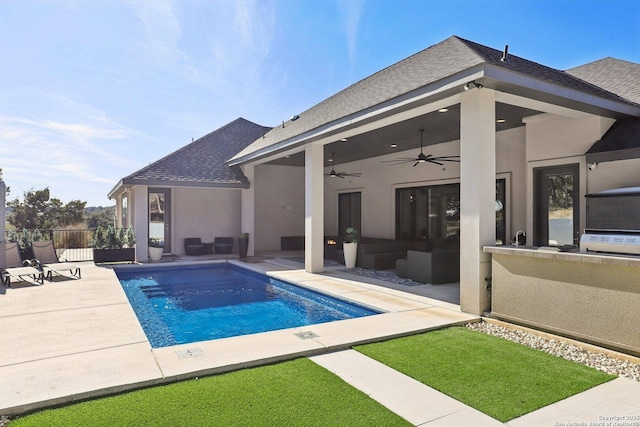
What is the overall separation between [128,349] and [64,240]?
57.8 feet

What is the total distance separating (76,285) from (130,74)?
7902mm

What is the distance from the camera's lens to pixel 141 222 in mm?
13836

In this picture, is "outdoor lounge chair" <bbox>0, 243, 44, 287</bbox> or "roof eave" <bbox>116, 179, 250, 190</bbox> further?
"roof eave" <bbox>116, 179, 250, 190</bbox>

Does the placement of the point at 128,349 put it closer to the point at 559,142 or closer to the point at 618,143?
the point at 618,143

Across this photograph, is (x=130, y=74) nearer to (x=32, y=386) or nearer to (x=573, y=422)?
(x=32, y=386)

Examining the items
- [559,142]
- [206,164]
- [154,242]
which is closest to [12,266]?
[154,242]

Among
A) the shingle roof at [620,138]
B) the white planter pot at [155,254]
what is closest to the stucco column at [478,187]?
the shingle roof at [620,138]

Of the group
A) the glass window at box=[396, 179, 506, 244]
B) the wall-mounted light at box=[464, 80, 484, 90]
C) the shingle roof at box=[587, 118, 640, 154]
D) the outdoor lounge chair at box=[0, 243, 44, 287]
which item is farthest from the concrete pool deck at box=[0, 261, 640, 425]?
the glass window at box=[396, 179, 506, 244]

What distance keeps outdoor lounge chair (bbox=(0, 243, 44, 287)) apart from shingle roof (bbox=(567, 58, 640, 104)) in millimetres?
13734

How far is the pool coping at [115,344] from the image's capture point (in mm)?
3627

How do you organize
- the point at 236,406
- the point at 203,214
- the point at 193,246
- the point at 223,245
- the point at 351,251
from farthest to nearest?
the point at 203,214 < the point at 223,245 < the point at 193,246 < the point at 351,251 < the point at 236,406

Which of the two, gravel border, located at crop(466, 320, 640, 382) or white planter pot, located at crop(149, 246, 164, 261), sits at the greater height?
white planter pot, located at crop(149, 246, 164, 261)

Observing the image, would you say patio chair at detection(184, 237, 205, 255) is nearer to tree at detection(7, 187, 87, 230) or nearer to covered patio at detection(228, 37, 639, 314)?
covered patio at detection(228, 37, 639, 314)

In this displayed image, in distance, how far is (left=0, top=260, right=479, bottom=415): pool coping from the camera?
3627mm
